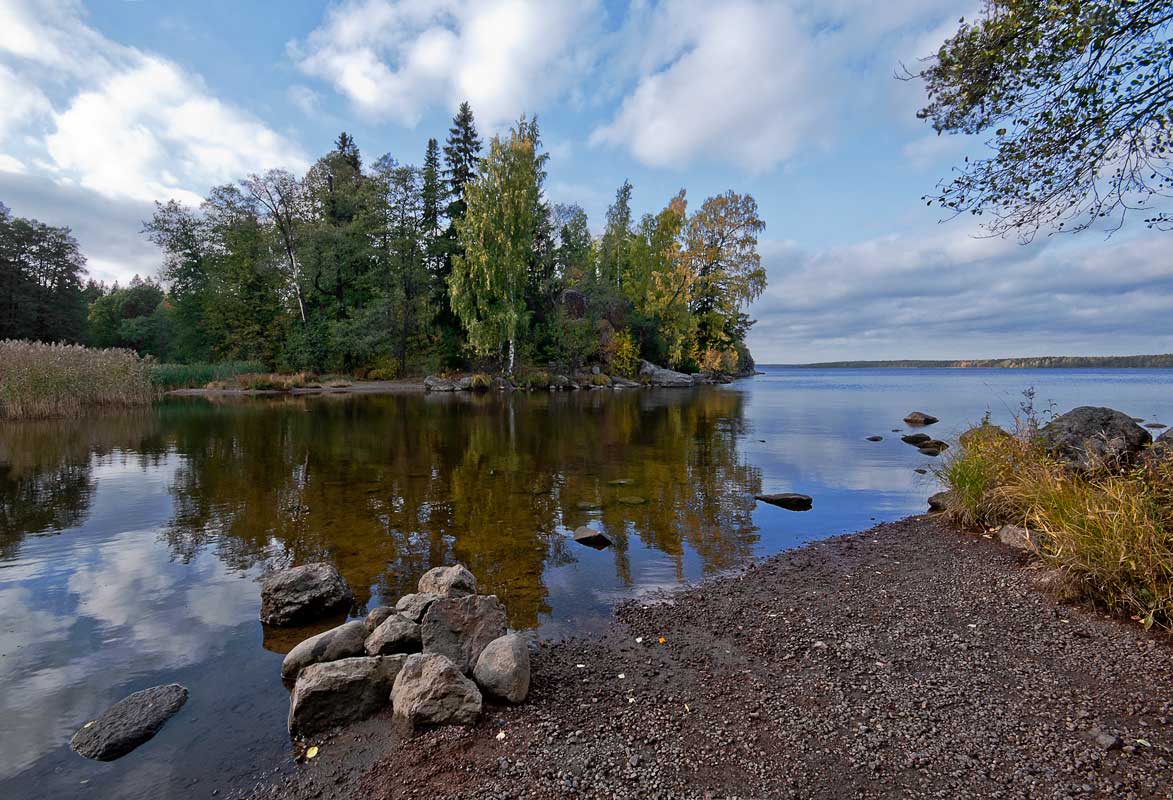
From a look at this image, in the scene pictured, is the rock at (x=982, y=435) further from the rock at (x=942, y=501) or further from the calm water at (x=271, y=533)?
the calm water at (x=271, y=533)

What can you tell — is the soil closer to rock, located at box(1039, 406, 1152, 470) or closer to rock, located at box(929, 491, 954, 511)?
rock, located at box(929, 491, 954, 511)

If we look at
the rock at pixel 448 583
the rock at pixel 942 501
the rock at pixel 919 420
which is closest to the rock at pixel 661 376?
the rock at pixel 919 420

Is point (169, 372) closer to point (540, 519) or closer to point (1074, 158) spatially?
point (540, 519)

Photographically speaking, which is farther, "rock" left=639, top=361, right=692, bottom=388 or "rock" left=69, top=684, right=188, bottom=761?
"rock" left=639, top=361, right=692, bottom=388

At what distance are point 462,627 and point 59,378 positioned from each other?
93.7 feet

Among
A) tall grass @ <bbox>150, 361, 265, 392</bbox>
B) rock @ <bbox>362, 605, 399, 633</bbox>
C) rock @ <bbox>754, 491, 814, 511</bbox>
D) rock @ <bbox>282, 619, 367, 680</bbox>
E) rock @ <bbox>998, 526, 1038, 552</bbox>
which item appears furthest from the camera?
tall grass @ <bbox>150, 361, 265, 392</bbox>

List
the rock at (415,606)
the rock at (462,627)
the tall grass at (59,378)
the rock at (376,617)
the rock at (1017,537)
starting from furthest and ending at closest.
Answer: the tall grass at (59,378), the rock at (1017,537), the rock at (376,617), the rock at (415,606), the rock at (462,627)

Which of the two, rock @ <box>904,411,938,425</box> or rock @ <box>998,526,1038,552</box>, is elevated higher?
rock @ <box>998,526,1038,552</box>

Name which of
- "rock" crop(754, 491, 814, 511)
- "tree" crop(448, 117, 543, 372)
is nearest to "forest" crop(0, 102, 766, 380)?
"tree" crop(448, 117, 543, 372)

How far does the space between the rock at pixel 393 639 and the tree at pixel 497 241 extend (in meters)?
39.1

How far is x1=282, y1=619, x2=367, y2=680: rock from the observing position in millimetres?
4746

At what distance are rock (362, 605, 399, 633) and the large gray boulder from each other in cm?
119

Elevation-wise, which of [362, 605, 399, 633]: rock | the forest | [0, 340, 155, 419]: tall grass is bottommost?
[362, 605, 399, 633]: rock

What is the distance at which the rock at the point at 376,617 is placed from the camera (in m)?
5.22
